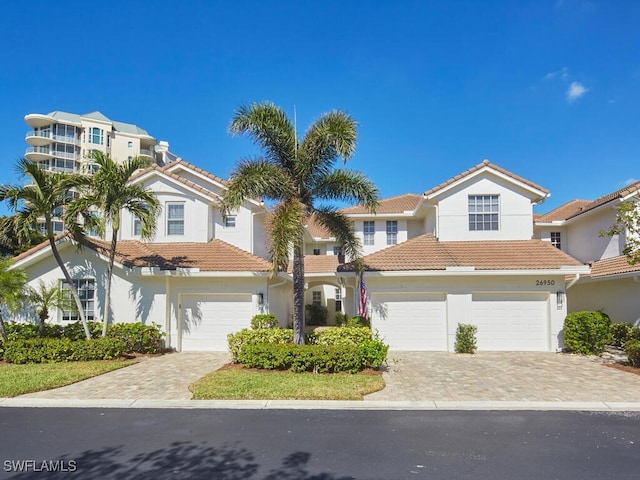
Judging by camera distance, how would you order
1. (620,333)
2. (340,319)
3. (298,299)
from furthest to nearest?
1. (340,319)
2. (620,333)
3. (298,299)

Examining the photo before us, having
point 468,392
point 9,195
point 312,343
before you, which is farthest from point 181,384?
point 9,195

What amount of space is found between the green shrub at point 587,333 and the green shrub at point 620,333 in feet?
5.56

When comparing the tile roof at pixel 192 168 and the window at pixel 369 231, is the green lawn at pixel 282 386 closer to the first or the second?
the tile roof at pixel 192 168

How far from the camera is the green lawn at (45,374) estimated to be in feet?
30.5

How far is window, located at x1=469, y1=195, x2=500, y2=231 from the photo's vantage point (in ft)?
56.0

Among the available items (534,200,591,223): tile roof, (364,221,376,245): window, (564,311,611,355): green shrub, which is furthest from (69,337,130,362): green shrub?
→ (534,200,591,223): tile roof

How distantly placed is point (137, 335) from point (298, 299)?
19.6 ft

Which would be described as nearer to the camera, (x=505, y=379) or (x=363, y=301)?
(x=505, y=379)

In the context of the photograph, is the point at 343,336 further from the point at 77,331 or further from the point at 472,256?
the point at 77,331

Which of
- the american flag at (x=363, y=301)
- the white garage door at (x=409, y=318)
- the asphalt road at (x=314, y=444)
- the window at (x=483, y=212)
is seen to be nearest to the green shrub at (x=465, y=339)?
the white garage door at (x=409, y=318)

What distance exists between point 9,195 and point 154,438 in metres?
10.1

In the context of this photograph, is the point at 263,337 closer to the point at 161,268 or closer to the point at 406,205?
the point at 161,268

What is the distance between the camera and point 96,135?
62.2 m

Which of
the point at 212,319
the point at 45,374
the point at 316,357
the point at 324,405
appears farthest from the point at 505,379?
the point at 45,374
